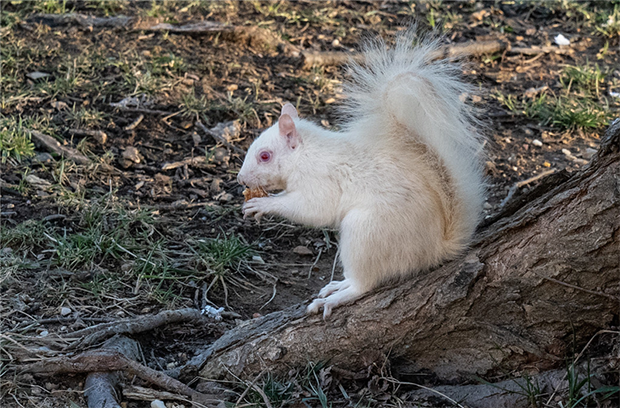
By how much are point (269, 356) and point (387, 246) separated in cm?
61

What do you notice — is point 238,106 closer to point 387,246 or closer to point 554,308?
point 387,246

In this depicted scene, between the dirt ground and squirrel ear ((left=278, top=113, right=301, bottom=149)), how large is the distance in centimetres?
74

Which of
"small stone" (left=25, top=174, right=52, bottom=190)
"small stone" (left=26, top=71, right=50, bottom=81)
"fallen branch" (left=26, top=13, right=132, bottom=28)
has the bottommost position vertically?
"small stone" (left=25, top=174, right=52, bottom=190)

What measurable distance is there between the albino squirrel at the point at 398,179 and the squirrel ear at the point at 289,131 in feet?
0.57

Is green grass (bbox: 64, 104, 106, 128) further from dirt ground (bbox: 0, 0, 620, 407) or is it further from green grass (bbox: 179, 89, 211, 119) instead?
green grass (bbox: 179, 89, 211, 119)

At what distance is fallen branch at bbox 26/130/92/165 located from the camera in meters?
3.79

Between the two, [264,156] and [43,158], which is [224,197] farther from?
[264,156]

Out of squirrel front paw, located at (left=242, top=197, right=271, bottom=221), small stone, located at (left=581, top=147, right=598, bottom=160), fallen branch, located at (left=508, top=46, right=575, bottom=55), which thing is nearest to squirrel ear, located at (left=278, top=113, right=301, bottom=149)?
squirrel front paw, located at (left=242, top=197, right=271, bottom=221)

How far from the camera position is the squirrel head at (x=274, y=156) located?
8.39ft

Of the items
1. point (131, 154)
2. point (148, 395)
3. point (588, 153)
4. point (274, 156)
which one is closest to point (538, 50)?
point (588, 153)

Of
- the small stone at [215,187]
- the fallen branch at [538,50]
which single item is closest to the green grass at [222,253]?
the small stone at [215,187]

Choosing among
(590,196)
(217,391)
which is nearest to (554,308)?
(590,196)

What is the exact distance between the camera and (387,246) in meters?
2.10

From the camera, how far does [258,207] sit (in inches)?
96.8
